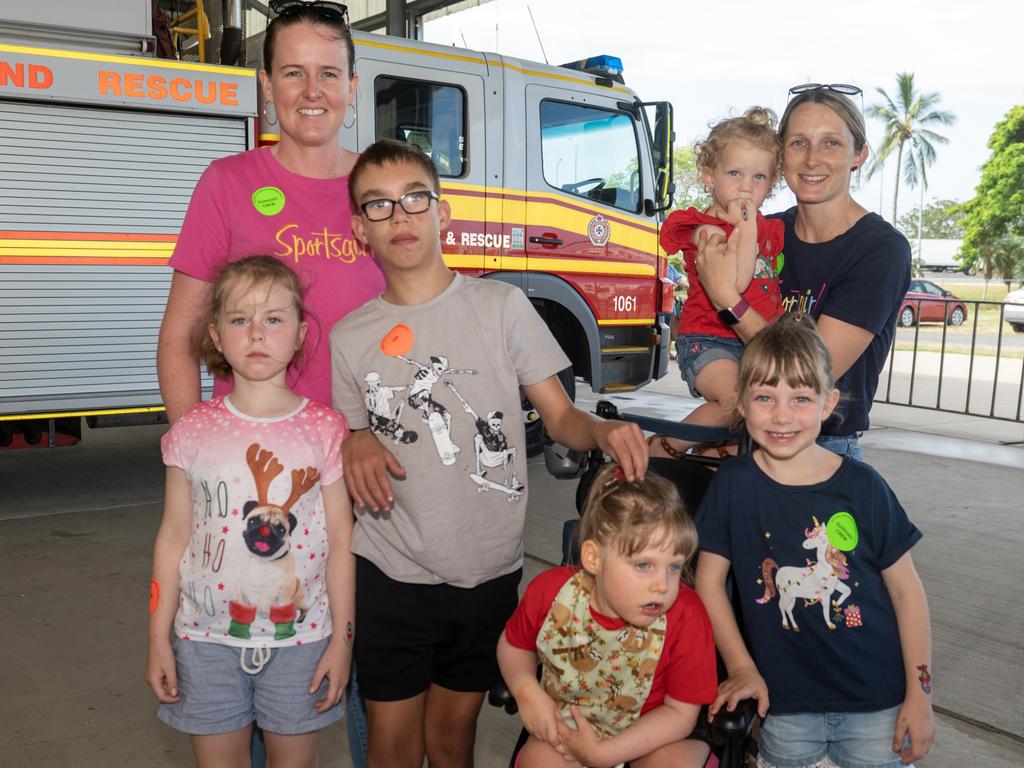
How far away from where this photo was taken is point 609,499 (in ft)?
6.17

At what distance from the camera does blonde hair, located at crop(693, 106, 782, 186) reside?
2.44 meters

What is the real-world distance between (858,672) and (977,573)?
3.52 meters

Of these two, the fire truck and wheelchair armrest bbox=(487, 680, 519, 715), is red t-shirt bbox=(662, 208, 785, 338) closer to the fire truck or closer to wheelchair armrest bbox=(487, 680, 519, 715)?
wheelchair armrest bbox=(487, 680, 519, 715)

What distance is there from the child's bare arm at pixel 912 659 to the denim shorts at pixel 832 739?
0.02 m

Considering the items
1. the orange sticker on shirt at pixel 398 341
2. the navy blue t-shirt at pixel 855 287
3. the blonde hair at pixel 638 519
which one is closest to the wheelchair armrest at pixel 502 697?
the blonde hair at pixel 638 519

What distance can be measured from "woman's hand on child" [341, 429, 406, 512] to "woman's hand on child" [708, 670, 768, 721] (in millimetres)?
723

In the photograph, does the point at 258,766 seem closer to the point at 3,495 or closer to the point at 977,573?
the point at 977,573

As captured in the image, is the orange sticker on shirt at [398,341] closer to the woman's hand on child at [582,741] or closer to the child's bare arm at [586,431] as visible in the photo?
the child's bare arm at [586,431]

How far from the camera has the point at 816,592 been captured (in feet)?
6.53

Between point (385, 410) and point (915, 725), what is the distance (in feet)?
3.99

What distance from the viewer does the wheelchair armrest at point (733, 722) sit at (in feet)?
5.82

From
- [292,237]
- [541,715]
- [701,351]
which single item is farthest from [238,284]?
[701,351]

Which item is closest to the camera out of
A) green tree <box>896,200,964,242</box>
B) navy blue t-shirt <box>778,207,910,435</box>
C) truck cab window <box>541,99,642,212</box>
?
navy blue t-shirt <box>778,207,910,435</box>

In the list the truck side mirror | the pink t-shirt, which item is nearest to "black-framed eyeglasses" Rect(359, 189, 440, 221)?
the pink t-shirt
